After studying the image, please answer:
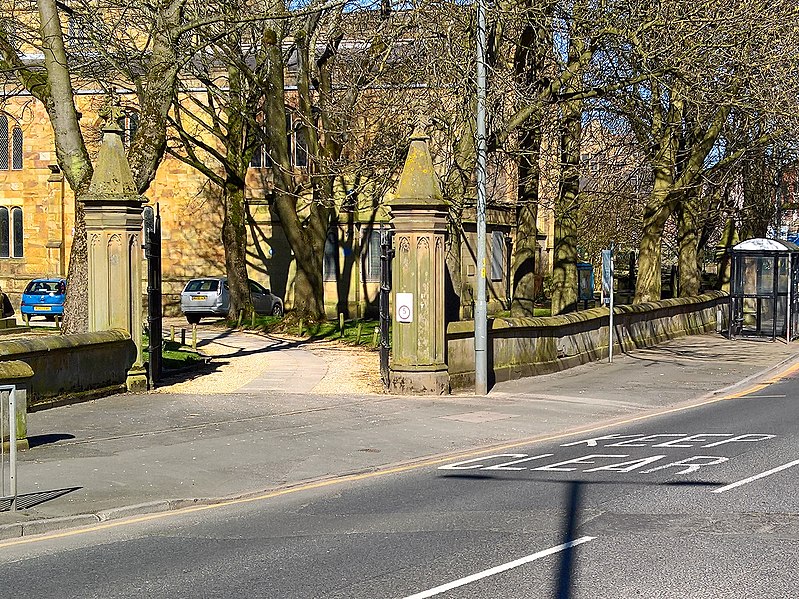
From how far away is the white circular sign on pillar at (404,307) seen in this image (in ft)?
59.2

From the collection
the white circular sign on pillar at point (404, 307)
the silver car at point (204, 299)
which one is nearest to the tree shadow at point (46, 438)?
the white circular sign on pillar at point (404, 307)

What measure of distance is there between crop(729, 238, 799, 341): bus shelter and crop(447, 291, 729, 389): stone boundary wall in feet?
4.74

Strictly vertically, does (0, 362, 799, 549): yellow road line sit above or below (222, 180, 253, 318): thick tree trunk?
below

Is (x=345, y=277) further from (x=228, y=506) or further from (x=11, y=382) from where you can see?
(x=228, y=506)

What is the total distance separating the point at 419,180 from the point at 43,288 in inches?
925

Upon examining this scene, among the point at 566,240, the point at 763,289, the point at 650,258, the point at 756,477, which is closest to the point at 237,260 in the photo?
the point at 566,240

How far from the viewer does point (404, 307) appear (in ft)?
59.4

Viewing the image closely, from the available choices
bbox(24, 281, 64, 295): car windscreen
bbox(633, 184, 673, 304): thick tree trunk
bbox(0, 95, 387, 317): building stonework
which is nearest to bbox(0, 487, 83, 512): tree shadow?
bbox(633, 184, 673, 304): thick tree trunk

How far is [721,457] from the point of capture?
1207 cm

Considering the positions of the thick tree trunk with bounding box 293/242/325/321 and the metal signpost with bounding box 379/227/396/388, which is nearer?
the metal signpost with bounding box 379/227/396/388

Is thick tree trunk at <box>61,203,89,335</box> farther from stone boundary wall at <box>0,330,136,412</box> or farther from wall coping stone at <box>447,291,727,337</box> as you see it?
wall coping stone at <box>447,291,727,337</box>

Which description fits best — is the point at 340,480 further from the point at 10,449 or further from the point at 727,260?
the point at 727,260

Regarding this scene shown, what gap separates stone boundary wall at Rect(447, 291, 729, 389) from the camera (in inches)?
742

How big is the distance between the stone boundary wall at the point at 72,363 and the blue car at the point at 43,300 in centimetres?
2028
